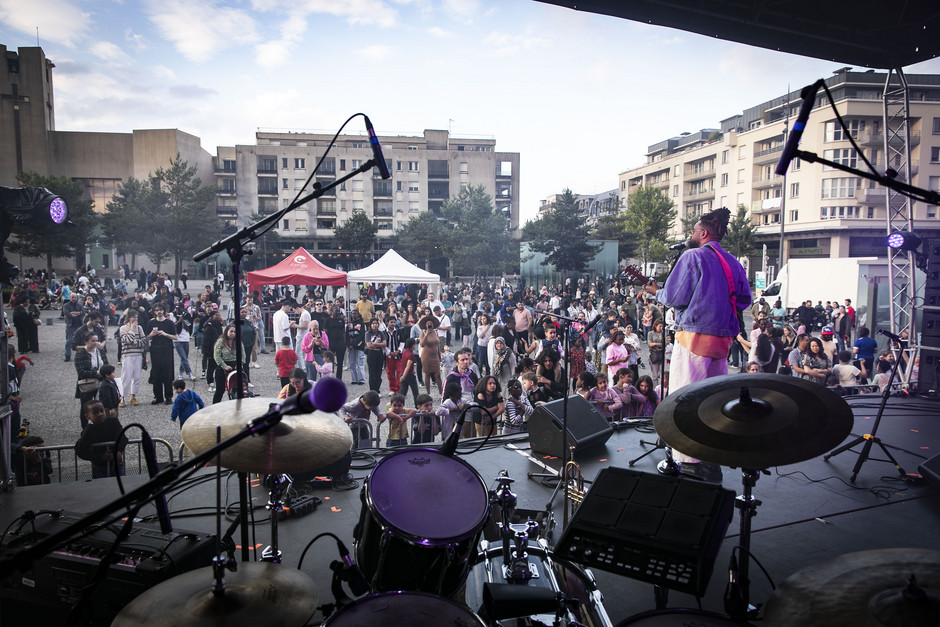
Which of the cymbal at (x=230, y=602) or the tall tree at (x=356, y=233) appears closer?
the cymbal at (x=230, y=602)

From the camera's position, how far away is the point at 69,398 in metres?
10.8

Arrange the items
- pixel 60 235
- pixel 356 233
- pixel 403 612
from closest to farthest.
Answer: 1. pixel 403 612
2. pixel 60 235
3. pixel 356 233

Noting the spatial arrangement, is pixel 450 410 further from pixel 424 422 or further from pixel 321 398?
pixel 321 398

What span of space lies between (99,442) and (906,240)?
11333mm

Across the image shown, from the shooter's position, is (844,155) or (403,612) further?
(844,155)

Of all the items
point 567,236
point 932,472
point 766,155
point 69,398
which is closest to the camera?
point 932,472

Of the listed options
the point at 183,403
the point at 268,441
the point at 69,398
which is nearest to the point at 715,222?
the point at 268,441

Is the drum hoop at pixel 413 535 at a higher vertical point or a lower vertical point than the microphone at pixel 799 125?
lower

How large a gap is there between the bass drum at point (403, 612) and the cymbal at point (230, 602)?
242 mm

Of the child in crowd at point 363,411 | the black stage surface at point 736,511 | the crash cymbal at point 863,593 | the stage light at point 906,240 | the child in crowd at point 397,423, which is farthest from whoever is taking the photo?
the stage light at point 906,240

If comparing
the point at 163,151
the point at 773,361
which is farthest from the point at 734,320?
the point at 163,151

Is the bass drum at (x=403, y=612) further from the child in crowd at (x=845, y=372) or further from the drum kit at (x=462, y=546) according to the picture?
the child in crowd at (x=845, y=372)

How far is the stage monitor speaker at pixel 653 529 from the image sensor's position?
2447mm

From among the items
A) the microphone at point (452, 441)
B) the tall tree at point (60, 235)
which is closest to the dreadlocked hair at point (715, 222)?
the microphone at point (452, 441)
